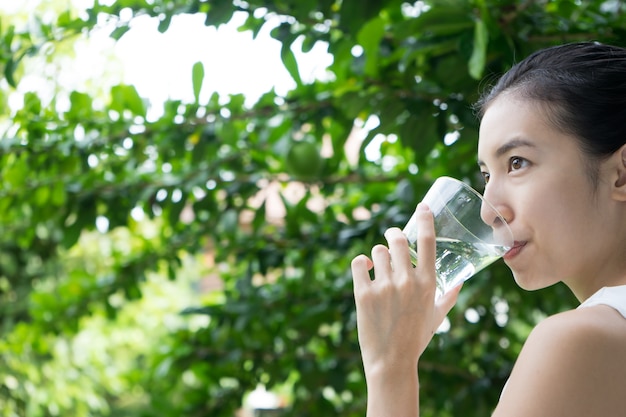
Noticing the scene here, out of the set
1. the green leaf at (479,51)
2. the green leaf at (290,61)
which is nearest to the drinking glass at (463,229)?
the green leaf at (479,51)

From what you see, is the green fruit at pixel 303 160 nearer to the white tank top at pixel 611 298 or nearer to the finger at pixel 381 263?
the finger at pixel 381 263

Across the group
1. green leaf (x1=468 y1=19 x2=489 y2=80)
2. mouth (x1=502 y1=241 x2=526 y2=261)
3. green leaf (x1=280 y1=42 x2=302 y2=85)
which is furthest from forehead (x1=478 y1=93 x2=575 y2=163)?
green leaf (x1=280 y1=42 x2=302 y2=85)

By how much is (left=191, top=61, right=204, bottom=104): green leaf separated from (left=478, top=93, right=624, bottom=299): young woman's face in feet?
4.81

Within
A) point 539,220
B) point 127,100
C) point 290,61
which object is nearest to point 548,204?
point 539,220

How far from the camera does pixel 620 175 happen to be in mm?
1125

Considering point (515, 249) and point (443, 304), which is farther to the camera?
point (443, 304)

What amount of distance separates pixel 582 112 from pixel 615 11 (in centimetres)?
120

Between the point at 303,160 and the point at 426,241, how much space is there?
1592mm

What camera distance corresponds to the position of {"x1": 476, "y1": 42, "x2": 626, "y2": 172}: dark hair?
112cm

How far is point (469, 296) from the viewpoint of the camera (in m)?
3.07

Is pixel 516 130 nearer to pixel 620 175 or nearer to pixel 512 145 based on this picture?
pixel 512 145

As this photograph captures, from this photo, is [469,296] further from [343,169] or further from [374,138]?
[374,138]

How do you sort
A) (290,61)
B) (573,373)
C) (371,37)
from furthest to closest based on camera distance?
(290,61)
(371,37)
(573,373)

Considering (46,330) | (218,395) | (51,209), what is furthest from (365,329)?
(46,330)
